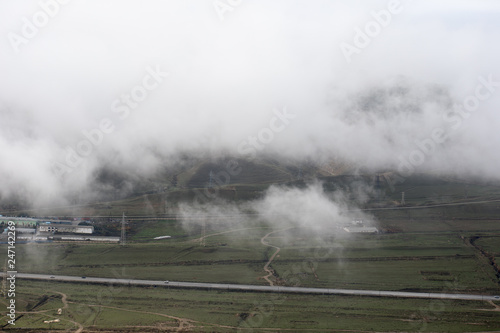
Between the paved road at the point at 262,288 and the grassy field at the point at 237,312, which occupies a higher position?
the paved road at the point at 262,288

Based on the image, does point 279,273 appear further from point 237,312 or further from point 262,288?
point 237,312

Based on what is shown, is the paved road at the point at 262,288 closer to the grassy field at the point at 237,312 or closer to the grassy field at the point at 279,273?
the grassy field at the point at 279,273

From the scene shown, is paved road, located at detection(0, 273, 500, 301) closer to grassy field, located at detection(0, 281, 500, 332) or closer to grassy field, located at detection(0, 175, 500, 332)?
grassy field, located at detection(0, 175, 500, 332)

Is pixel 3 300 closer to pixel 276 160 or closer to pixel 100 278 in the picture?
pixel 100 278

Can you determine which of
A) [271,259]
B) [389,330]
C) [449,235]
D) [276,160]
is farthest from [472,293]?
[276,160]

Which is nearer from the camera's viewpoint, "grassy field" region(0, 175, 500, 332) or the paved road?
"grassy field" region(0, 175, 500, 332)

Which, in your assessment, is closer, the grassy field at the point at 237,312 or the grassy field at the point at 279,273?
the grassy field at the point at 237,312

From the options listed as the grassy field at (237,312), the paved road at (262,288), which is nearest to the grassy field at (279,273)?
the grassy field at (237,312)

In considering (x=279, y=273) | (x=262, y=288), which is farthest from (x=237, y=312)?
(x=279, y=273)

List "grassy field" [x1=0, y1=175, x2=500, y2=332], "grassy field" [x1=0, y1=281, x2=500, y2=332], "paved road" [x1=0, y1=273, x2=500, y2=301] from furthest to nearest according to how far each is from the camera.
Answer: "paved road" [x1=0, y1=273, x2=500, y2=301] → "grassy field" [x1=0, y1=175, x2=500, y2=332] → "grassy field" [x1=0, y1=281, x2=500, y2=332]

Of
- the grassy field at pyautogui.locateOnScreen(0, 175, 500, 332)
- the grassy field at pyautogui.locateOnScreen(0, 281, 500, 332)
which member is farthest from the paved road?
the grassy field at pyautogui.locateOnScreen(0, 281, 500, 332)

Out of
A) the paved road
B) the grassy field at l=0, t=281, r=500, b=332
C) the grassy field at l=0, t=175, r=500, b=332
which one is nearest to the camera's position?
the grassy field at l=0, t=281, r=500, b=332
